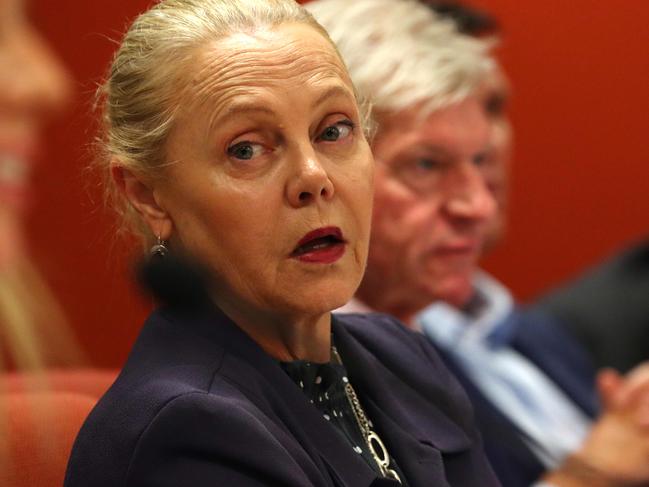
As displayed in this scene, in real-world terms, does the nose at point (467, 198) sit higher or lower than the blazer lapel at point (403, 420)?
lower

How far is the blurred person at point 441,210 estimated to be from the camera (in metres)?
2.53

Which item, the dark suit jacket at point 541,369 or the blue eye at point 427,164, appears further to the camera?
the blue eye at point 427,164

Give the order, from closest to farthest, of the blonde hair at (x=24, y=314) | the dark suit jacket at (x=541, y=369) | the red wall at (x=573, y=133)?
the blonde hair at (x=24, y=314) < the dark suit jacket at (x=541, y=369) < the red wall at (x=573, y=133)

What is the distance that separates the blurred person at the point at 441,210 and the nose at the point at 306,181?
0.85 m

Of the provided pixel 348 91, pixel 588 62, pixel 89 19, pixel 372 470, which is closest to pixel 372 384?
pixel 372 470

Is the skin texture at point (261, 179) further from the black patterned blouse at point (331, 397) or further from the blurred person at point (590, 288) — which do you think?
the blurred person at point (590, 288)

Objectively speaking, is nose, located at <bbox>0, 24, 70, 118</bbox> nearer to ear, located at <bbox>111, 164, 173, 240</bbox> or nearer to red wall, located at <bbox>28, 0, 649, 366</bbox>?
ear, located at <bbox>111, 164, 173, 240</bbox>

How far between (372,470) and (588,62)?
8.21 feet

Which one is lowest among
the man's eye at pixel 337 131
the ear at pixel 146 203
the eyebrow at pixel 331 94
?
the ear at pixel 146 203

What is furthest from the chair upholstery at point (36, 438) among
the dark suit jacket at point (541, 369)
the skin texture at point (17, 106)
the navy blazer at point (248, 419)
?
the dark suit jacket at point (541, 369)

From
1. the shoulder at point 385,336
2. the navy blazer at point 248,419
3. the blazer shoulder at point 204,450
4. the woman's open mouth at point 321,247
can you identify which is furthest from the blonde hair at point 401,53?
the blazer shoulder at point 204,450

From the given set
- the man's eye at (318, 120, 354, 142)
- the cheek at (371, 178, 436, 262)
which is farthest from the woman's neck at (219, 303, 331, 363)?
the cheek at (371, 178, 436, 262)

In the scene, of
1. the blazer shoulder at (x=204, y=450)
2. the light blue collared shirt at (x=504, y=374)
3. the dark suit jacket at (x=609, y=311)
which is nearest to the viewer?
the blazer shoulder at (x=204, y=450)

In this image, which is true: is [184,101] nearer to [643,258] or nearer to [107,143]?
[107,143]
